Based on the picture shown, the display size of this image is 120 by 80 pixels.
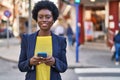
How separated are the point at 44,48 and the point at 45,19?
252mm

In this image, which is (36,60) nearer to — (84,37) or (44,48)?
(44,48)

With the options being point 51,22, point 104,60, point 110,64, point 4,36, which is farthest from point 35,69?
point 4,36

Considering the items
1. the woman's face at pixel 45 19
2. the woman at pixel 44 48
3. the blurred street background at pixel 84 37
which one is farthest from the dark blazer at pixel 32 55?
the blurred street background at pixel 84 37

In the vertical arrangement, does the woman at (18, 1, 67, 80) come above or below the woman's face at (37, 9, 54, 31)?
below

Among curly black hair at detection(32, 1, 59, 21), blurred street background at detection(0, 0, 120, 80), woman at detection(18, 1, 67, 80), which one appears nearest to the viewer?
woman at detection(18, 1, 67, 80)

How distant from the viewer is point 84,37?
2484 centimetres

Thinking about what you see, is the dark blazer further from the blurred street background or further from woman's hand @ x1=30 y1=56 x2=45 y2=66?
the blurred street background

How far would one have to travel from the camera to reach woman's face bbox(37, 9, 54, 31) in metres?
3.36

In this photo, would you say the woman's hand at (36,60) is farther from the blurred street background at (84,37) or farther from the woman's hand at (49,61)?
the blurred street background at (84,37)

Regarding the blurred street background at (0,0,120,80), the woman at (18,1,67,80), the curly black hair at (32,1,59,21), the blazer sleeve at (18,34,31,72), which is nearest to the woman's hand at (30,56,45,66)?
the woman at (18,1,67,80)

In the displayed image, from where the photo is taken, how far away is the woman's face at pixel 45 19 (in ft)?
11.0

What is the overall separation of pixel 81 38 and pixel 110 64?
9.45 meters

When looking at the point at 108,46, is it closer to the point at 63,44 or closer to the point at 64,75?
the point at 64,75

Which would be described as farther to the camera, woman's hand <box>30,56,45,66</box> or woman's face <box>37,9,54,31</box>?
woman's face <box>37,9,54,31</box>
